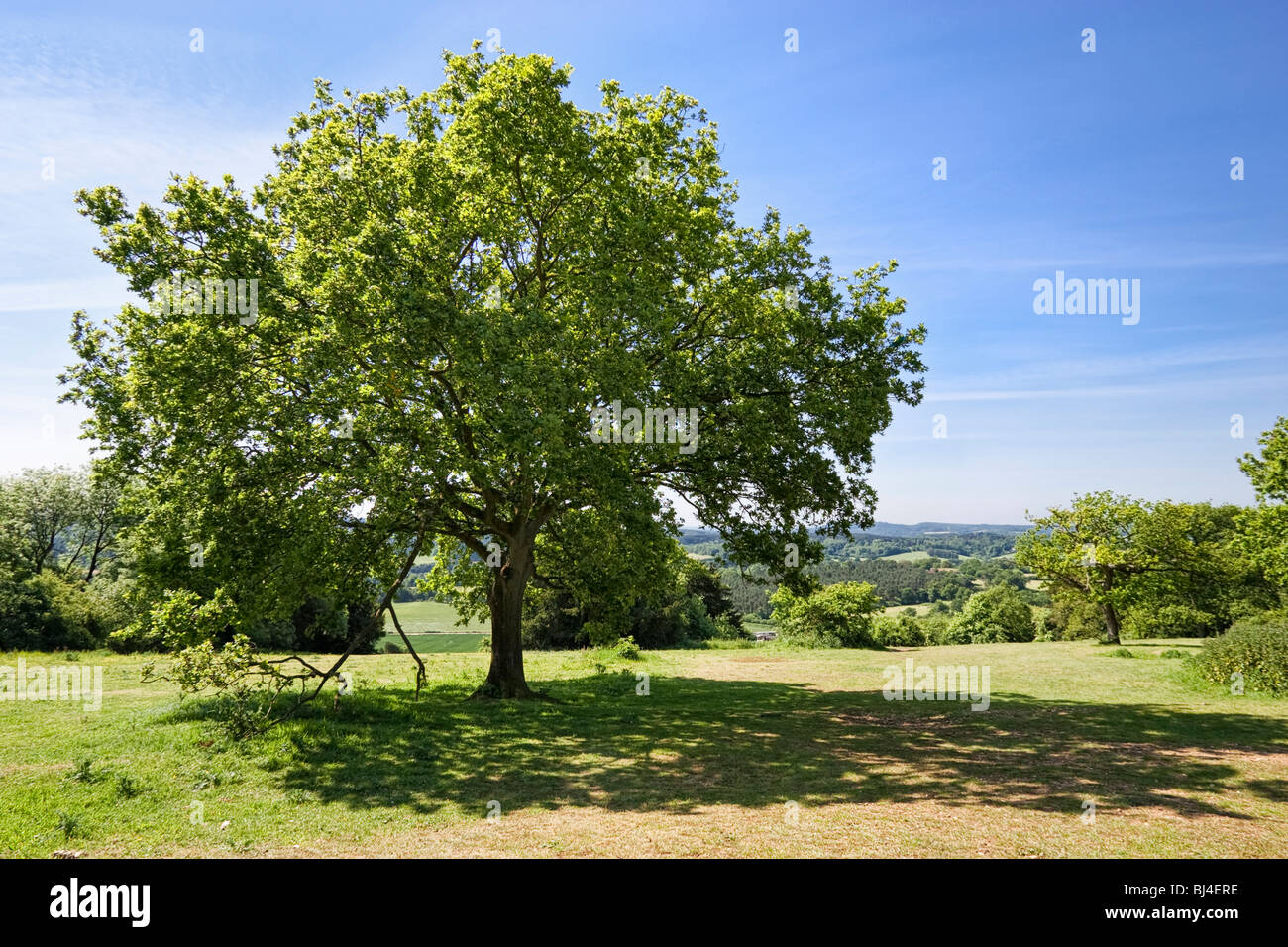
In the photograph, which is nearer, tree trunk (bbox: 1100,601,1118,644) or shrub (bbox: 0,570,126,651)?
shrub (bbox: 0,570,126,651)

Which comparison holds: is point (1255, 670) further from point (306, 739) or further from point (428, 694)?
point (306, 739)

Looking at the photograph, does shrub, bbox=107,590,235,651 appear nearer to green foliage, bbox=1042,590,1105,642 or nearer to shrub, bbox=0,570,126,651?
shrub, bbox=0,570,126,651

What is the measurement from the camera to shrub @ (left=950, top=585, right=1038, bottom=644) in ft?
234

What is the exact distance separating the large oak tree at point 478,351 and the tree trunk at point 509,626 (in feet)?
0.27

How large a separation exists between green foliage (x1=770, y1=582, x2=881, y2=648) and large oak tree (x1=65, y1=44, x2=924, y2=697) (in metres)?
28.5

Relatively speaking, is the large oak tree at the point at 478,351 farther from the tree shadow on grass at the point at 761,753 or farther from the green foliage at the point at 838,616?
the green foliage at the point at 838,616

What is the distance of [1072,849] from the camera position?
839 centimetres

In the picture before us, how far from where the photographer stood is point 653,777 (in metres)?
12.6

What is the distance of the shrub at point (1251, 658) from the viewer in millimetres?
22297

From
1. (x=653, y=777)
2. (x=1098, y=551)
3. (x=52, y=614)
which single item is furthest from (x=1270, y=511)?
(x=52, y=614)

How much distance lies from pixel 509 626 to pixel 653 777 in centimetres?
997

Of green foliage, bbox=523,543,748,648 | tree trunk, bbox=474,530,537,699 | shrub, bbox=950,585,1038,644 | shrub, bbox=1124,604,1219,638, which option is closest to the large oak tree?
tree trunk, bbox=474,530,537,699

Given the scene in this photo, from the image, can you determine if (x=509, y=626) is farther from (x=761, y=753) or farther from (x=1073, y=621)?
(x=1073, y=621)

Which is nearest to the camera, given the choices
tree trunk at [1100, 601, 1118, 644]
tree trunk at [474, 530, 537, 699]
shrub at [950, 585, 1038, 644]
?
tree trunk at [474, 530, 537, 699]
